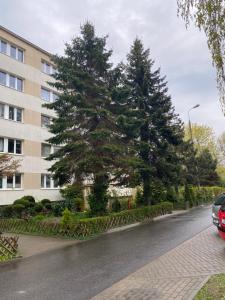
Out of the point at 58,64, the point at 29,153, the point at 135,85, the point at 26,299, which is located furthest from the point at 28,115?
the point at 26,299

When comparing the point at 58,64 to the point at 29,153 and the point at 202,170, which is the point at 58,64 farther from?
the point at 202,170

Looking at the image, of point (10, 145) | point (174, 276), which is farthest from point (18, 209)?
point (174, 276)

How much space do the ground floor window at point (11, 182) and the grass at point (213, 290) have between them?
78.1 feet

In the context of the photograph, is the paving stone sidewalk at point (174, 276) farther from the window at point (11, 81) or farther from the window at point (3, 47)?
the window at point (3, 47)

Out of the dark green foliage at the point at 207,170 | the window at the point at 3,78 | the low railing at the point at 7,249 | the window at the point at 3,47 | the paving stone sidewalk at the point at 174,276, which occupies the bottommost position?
the paving stone sidewalk at the point at 174,276

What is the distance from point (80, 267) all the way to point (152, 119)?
19336mm

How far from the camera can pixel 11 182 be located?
3119cm

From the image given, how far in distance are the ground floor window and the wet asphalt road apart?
15397 mm

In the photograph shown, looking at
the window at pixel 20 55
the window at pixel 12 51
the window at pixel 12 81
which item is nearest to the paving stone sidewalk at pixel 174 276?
the window at pixel 12 81

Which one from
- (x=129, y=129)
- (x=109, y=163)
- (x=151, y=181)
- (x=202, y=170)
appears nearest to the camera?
(x=109, y=163)

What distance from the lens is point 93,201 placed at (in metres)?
21.5

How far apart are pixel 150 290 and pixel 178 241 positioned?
25.0ft

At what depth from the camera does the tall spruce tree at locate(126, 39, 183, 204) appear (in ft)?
94.2

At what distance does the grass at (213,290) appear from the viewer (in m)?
6.51
